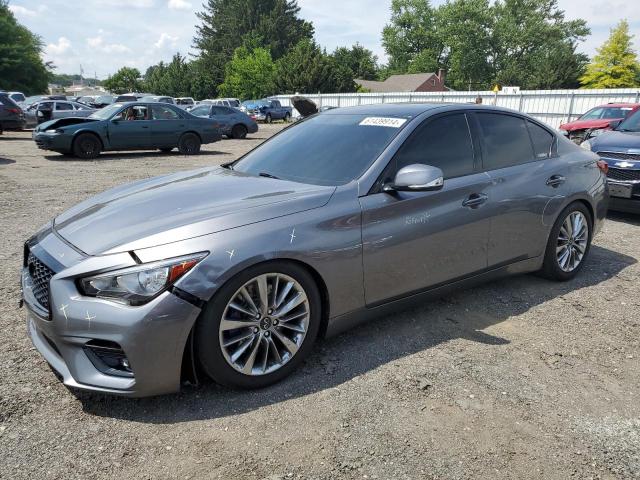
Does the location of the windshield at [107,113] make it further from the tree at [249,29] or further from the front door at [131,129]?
the tree at [249,29]

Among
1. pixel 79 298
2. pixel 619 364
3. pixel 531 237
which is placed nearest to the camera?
pixel 79 298

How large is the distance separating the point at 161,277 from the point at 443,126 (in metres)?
2.32

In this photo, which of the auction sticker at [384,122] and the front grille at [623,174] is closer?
the auction sticker at [384,122]

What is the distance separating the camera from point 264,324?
2.83m

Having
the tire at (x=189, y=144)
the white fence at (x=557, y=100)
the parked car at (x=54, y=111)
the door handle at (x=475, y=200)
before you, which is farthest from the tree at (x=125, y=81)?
the door handle at (x=475, y=200)

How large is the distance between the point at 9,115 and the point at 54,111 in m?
2.82

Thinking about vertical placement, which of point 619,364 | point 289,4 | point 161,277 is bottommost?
point 619,364

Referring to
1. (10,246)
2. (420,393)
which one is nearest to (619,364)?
(420,393)

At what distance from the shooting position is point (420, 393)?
2.91 metres

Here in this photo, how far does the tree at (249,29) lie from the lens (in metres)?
72.1

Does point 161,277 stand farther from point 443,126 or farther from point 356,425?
point 443,126

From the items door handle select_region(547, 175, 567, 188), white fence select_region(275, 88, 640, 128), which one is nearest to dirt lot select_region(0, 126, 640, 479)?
door handle select_region(547, 175, 567, 188)

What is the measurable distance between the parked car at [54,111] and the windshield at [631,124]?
18.5 m

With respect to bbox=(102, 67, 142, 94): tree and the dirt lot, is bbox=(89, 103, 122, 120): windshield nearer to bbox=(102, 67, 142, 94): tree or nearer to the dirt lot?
the dirt lot
